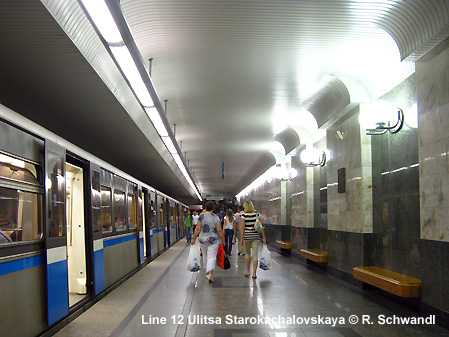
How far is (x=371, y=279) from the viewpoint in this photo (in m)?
6.61

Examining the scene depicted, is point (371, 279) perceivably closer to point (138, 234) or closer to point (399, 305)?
point (399, 305)

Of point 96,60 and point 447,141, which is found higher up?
point 96,60

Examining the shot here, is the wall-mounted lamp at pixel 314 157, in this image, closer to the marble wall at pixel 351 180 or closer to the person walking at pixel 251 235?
the marble wall at pixel 351 180

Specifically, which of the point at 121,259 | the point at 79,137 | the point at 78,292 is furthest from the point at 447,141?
the point at 79,137

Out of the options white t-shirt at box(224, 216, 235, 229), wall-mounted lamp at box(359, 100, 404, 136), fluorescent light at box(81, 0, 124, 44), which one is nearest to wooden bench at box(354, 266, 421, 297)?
wall-mounted lamp at box(359, 100, 404, 136)

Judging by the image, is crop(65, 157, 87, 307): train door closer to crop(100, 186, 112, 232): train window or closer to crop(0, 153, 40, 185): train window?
crop(100, 186, 112, 232): train window

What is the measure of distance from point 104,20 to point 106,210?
415 cm

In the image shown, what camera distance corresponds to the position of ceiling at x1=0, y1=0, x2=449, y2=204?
488 cm

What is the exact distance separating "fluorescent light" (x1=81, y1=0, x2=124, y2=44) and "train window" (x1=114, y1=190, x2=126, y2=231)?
4.31 meters

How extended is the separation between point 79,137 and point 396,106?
7878 mm

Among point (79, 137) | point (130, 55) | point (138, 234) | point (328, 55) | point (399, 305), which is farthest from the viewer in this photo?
point (79, 137)

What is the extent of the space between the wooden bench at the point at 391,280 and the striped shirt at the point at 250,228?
2.12 metres

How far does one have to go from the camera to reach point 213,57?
6988 mm

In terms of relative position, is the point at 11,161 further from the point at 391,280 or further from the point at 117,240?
the point at 391,280
